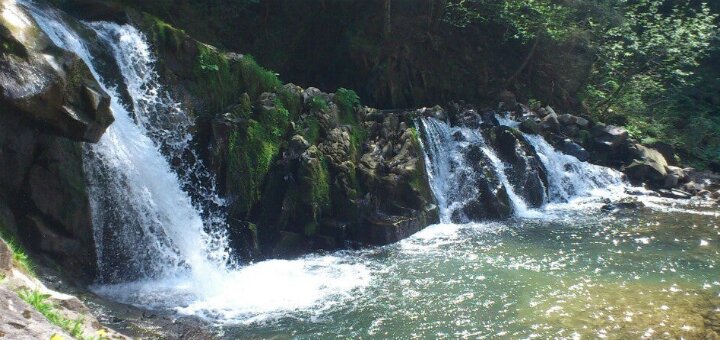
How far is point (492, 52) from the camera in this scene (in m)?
23.4

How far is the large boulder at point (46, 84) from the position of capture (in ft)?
26.0

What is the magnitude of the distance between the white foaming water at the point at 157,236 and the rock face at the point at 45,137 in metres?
0.37

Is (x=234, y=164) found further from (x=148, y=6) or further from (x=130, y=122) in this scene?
(x=148, y=6)

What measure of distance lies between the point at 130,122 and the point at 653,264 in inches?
424

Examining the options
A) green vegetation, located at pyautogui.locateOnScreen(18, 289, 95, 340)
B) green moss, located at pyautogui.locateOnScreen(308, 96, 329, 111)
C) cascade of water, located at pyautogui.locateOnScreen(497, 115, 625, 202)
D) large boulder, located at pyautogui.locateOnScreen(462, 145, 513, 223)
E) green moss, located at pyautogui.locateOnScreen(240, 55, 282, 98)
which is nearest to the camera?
green vegetation, located at pyautogui.locateOnScreen(18, 289, 95, 340)

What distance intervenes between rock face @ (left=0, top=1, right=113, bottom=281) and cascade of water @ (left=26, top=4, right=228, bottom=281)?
326 millimetres

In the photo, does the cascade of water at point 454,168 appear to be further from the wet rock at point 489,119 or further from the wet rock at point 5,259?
the wet rock at point 5,259

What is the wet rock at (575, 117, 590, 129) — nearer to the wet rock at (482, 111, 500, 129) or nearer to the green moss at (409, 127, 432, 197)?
the wet rock at (482, 111, 500, 129)

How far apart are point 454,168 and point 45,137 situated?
1072 centimetres

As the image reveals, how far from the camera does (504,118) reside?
19.9 m

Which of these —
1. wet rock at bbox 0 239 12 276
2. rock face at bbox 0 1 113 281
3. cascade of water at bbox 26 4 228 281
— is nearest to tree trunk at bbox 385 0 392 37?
cascade of water at bbox 26 4 228 281

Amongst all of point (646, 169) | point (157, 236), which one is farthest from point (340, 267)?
point (646, 169)

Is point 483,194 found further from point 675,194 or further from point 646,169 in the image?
point 646,169

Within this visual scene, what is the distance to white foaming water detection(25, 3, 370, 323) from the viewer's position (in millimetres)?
9195
